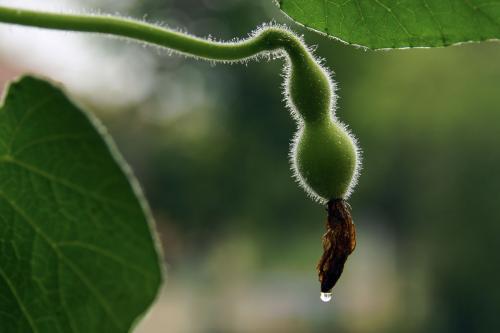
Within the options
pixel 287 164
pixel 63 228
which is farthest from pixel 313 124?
pixel 287 164

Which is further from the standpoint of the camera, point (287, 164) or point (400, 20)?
point (287, 164)

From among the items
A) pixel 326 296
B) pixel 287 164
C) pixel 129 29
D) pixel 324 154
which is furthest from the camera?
pixel 287 164

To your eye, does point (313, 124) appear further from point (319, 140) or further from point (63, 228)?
point (63, 228)

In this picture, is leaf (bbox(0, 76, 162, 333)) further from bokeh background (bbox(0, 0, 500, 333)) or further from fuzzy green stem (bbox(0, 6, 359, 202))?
bokeh background (bbox(0, 0, 500, 333))

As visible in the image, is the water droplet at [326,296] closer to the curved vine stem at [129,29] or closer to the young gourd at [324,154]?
the young gourd at [324,154]

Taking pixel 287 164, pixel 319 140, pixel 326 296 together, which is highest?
pixel 287 164

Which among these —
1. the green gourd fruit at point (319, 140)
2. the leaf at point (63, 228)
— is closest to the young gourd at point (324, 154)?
the green gourd fruit at point (319, 140)
